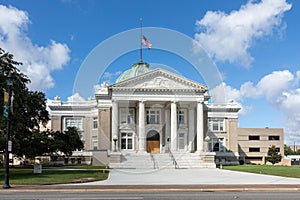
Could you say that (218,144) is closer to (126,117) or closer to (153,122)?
(153,122)

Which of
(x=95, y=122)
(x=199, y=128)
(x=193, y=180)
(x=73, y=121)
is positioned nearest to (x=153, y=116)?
(x=199, y=128)

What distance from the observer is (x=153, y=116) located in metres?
60.3

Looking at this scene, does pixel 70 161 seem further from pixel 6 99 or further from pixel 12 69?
pixel 6 99

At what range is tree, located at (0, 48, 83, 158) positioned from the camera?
1182 inches

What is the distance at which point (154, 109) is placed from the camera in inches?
2376

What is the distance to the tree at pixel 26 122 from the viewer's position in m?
30.0

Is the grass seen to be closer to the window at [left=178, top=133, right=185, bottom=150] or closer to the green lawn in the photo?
the green lawn

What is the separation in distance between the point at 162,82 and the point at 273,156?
37.7 meters

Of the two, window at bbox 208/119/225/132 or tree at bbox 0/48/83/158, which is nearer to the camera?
tree at bbox 0/48/83/158

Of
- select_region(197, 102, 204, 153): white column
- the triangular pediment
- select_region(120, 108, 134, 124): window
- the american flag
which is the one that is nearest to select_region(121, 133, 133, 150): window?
select_region(120, 108, 134, 124): window

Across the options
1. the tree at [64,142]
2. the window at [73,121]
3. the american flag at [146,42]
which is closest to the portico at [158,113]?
the american flag at [146,42]

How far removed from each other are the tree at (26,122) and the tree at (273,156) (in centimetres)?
4517

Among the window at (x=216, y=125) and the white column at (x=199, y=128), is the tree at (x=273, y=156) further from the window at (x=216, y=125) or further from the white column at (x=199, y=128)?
the white column at (x=199, y=128)

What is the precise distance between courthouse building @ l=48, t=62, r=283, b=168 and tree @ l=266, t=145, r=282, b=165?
1393 centimetres
